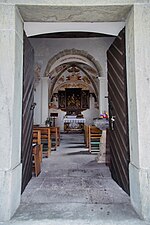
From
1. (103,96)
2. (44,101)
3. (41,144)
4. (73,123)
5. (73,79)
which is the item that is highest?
(73,79)

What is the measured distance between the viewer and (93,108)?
17359mm

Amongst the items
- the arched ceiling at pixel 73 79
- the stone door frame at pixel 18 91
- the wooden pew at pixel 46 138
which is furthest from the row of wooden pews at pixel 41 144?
the arched ceiling at pixel 73 79

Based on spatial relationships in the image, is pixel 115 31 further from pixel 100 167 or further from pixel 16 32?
pixel 100 167

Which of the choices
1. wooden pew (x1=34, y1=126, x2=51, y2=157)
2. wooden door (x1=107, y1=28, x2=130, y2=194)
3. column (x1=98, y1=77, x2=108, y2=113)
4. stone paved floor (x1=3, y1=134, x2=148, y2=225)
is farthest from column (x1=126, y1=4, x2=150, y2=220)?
Result: column (x1=98, y1=77, x2=108, y2=113)

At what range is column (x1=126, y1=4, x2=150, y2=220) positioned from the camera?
1.82 meters

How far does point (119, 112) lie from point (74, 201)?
1.29 metres

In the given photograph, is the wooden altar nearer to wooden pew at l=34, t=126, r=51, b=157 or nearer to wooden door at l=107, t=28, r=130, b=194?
wooden pew at l=34, t=126, r=51, b=157

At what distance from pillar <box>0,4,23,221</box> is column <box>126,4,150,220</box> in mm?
1251

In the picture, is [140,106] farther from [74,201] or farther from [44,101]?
[44,101]

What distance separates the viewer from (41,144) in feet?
13.3

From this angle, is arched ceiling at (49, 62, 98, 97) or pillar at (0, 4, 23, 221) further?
arched ceiling at (49, 62, 98, 97)

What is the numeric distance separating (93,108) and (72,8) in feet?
50.7

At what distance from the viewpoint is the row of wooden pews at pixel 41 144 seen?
10.8 feet

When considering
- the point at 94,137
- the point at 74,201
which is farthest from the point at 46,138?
the point at 74,201
